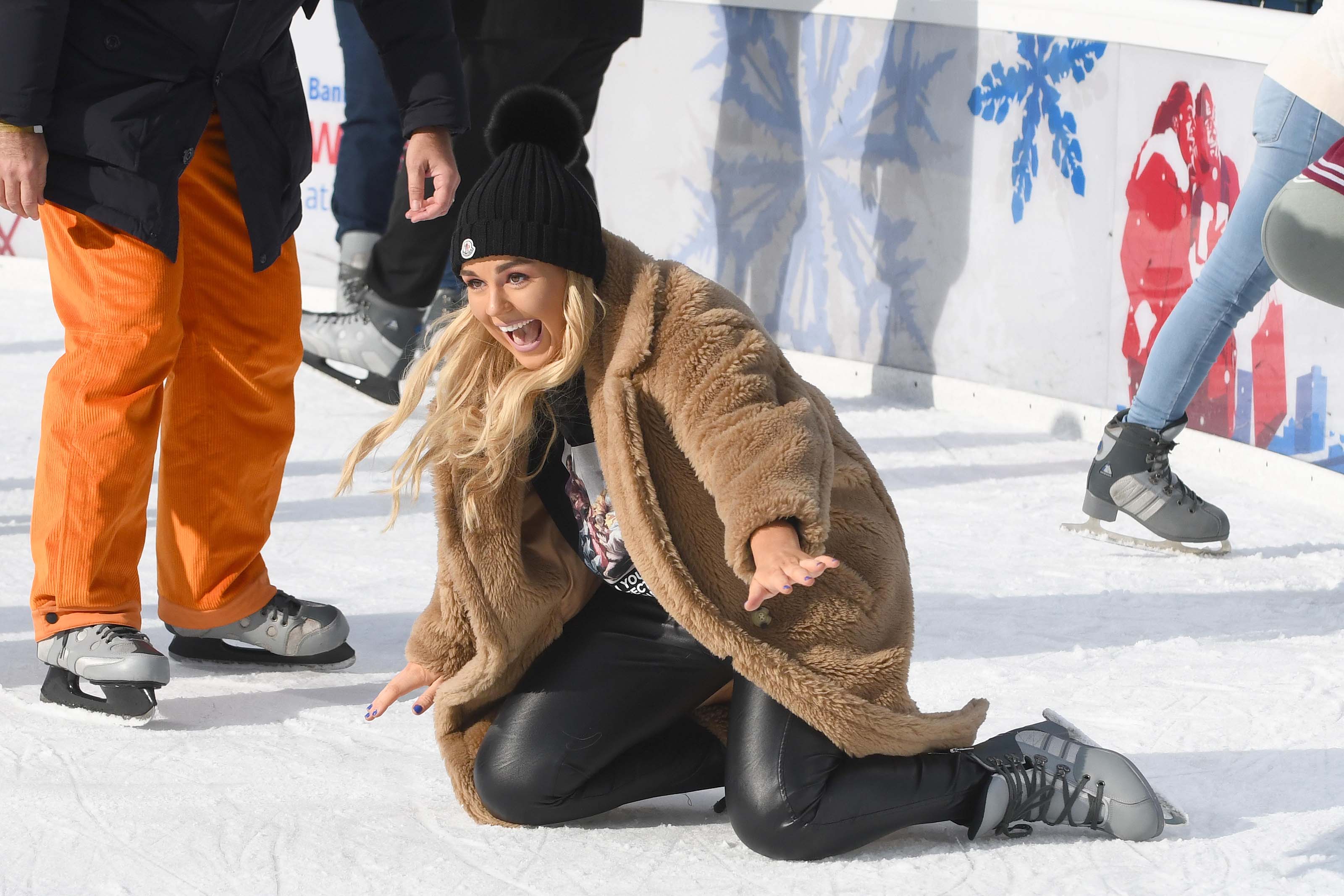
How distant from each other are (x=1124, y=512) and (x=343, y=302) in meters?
2.32

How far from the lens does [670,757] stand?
2279 millimetres

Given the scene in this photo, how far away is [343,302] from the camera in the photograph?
4.86 m

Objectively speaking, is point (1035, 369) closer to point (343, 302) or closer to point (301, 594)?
point (343, 302)

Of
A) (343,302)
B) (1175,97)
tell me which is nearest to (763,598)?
(1175,97)

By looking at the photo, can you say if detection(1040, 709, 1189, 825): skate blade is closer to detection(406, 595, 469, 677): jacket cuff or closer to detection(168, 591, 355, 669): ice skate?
detection(406, 595, 469, 677): jacket cuff

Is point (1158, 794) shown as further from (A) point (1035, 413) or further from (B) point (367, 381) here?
(B) point (367, 381)

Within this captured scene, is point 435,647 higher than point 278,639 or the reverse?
higher

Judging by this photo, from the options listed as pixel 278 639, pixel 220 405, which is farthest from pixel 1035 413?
pixel 220 405

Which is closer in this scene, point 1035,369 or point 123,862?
point 123,862

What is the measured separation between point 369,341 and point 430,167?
1987mm

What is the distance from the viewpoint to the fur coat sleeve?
1920mm

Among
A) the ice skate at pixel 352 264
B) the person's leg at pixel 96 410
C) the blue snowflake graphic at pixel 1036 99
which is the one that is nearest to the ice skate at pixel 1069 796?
the person's leg at pixel 96 410

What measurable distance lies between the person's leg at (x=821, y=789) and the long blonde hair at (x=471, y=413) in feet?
1.48

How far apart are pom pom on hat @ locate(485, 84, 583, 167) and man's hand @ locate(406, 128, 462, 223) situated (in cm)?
59
